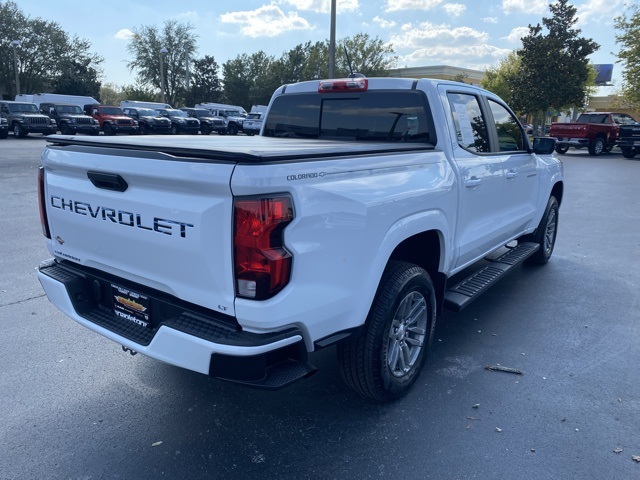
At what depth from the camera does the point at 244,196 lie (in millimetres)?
2215

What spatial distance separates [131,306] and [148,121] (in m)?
30.7

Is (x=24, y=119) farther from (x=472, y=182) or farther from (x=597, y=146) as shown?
(x=597, y=146)

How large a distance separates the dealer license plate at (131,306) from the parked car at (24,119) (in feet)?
91.1

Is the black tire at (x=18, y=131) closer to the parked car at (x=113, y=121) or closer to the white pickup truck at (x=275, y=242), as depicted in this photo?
the parked car at (x=113, y=121)

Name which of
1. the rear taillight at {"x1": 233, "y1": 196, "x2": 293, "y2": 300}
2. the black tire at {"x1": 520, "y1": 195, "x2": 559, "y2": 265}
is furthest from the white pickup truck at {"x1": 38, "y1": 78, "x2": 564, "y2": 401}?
the black tire at {"x1": 520, "y1": 195, "x2": 559, "y2": 265}

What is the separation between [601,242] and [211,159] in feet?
23.6

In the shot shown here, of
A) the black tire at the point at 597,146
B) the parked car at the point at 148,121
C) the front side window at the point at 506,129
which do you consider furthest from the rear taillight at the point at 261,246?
the parked car at the point at 148,121

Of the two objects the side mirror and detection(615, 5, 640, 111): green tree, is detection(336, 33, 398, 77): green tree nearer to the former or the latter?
detection(615, 5, 640, 111): green tree

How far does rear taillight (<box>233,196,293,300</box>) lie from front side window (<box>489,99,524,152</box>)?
125 inches

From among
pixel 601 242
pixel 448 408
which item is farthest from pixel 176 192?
pixel 601 242

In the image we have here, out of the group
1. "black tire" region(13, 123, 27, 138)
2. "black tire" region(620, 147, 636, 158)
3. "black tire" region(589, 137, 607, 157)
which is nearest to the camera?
"black tire" region(620, 147, 636, 158)

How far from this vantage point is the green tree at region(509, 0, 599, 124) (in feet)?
103

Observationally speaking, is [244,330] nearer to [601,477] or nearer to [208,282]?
[208,282]

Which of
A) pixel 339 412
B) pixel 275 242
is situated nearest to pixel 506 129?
pixel 339 412
